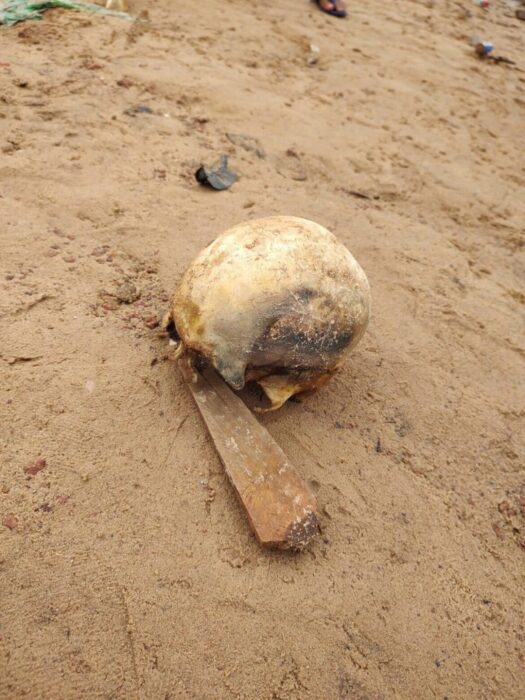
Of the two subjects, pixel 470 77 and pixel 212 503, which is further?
pixel 470 77

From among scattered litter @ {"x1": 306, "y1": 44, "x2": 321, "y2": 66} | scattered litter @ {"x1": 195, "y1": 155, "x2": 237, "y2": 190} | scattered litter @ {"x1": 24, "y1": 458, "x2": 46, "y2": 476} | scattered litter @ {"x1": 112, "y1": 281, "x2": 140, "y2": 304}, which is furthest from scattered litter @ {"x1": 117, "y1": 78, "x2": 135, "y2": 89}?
scattered litter @ {"x1": 24, "y1": 458, "x2": 46, "y2": 476}

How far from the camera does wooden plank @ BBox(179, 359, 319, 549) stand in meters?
1.85

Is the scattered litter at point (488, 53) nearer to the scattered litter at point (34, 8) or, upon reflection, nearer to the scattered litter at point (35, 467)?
the scattered litter at point (34, 8)

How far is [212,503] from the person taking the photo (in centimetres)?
195

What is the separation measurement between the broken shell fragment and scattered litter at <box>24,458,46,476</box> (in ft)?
2.20

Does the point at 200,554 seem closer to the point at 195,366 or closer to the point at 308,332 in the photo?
the point at 195,366

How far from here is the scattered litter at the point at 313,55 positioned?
5008mm

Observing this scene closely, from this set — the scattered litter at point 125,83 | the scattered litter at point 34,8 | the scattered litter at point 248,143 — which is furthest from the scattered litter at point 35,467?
→ the scattered litter at point 34,8

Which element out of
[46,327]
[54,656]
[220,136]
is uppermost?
[220,136]

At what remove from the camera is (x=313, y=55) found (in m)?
5.07

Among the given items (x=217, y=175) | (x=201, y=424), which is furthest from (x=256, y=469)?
(x=217, y=175)

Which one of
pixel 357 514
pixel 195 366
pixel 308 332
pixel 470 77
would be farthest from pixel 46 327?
pixel 470 77

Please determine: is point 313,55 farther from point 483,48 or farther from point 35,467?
point 35,467

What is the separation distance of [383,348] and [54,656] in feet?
6.37
